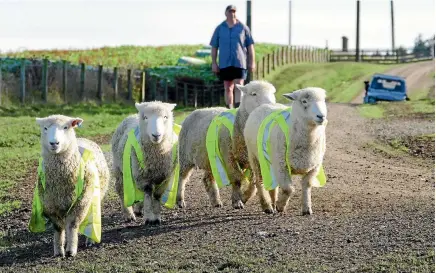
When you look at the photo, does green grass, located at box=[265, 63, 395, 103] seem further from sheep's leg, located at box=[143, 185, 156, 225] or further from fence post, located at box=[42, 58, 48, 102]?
sheep's leg, located at box=[143, 185, 156, 225]

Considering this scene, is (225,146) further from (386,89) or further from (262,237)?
(386,89)

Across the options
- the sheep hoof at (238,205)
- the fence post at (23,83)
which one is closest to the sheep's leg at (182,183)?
the sheep hoof at (238,205)

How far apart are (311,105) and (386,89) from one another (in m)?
28.4

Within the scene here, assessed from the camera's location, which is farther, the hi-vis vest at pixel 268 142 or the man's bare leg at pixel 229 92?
the man's bare leg at pixel 229 92

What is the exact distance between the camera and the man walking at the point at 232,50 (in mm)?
15906

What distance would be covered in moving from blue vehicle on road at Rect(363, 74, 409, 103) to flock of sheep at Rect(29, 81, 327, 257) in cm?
2570

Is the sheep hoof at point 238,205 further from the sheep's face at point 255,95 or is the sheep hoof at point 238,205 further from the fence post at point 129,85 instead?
the fence post at point 129,85

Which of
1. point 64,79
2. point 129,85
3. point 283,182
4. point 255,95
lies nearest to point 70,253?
point 283,182

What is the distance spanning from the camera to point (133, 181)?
11.5m

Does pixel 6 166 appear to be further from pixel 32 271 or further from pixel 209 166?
pixel 32 271

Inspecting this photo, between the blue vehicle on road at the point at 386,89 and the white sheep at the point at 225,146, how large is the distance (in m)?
25.7

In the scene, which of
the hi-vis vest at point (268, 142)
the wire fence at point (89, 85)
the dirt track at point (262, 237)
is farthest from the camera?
the wire fence at point (89, 85)

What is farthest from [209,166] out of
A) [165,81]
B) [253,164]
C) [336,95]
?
[336,95]

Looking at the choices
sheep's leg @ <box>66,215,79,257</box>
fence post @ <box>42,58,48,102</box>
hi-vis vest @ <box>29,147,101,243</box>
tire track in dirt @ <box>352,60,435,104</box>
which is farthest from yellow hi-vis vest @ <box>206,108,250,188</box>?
tire track in dirt @ <box>352,60,435,104</box>
